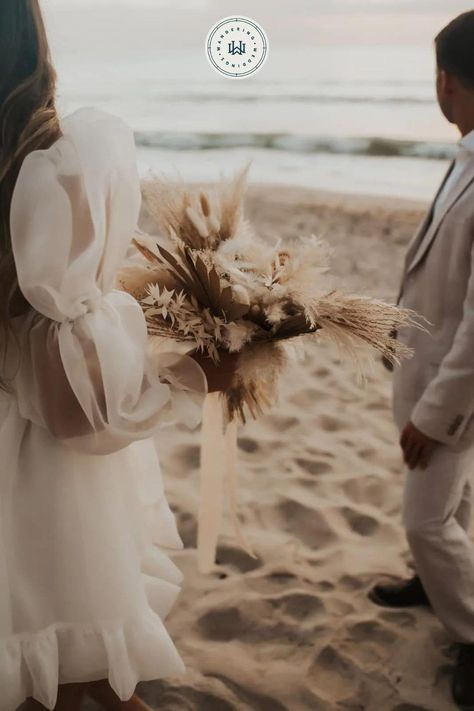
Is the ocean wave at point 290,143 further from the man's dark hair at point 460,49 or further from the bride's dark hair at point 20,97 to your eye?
the bride's dark hair at point 20,97

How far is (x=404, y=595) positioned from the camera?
2391mm

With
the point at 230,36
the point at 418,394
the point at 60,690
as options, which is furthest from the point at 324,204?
the point at 60,690

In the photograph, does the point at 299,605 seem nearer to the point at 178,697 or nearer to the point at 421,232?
the point at 178,697

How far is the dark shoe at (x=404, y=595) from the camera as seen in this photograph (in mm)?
2387

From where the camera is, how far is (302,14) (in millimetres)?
13578

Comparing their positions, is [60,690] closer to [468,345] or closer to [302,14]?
[468,345]

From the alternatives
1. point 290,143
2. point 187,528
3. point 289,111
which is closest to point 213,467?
point 187,528

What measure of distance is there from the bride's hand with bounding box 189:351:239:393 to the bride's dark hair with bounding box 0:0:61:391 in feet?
1.36

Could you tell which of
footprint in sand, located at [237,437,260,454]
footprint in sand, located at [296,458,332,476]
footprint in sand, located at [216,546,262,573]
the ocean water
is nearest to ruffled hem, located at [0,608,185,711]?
footprint in sand, located at [216,546,262,573]

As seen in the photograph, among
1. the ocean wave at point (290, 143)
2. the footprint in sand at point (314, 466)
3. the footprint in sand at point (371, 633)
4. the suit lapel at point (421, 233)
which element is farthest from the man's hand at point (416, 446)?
the ocean wave at point (290, 143)

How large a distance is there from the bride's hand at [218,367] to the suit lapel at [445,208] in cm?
73

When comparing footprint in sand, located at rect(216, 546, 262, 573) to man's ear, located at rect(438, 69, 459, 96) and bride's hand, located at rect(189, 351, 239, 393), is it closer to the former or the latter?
bride's hand, located at rect(189, 351, 239, 393)

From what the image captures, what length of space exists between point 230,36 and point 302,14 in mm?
12290

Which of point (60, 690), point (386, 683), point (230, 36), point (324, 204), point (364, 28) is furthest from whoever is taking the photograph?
point (364, 28)
